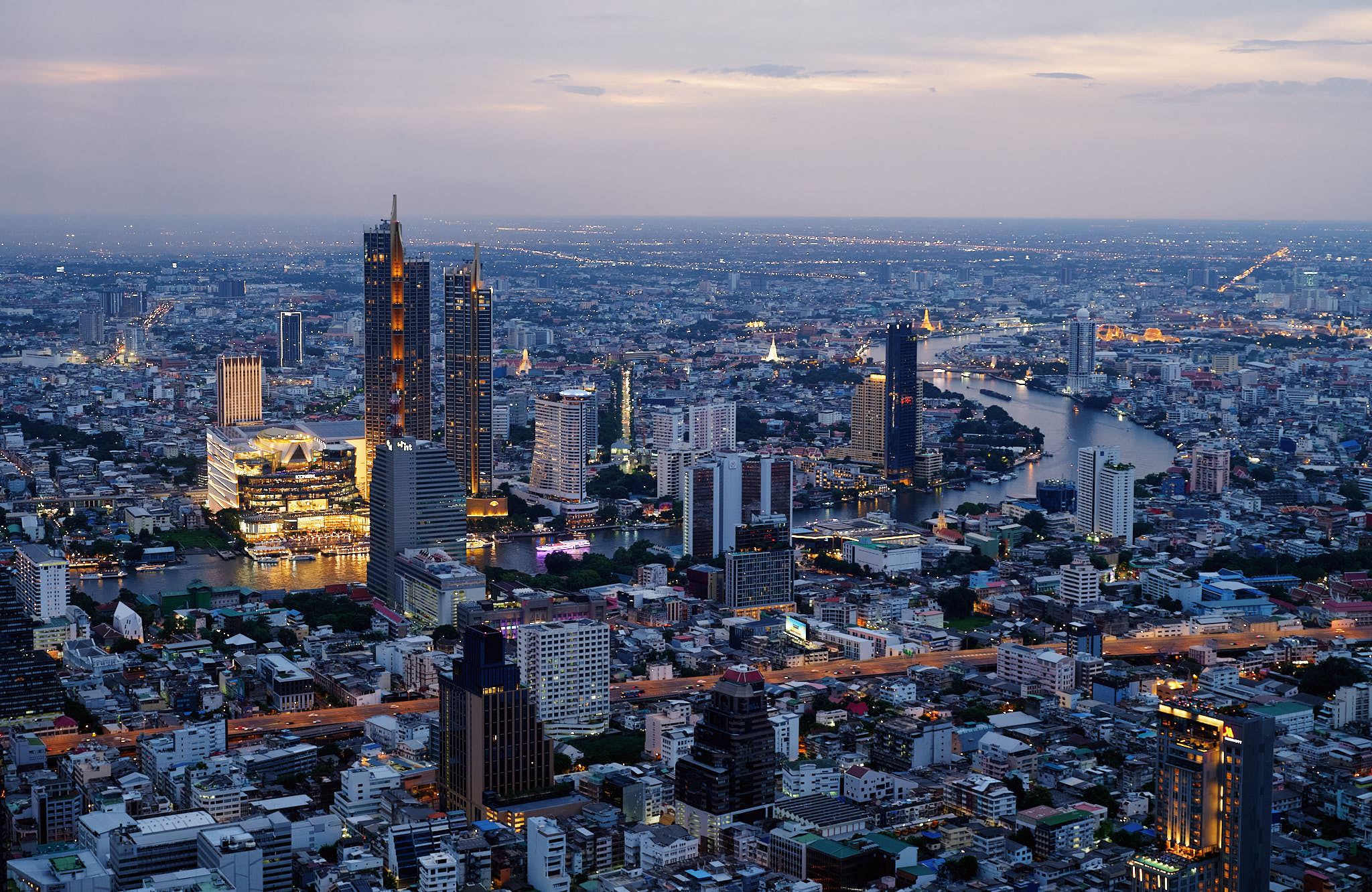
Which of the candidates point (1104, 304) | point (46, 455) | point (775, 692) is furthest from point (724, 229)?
point (775, 692)

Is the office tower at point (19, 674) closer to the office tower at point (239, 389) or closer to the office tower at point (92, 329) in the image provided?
the office tower at point (239, 389)

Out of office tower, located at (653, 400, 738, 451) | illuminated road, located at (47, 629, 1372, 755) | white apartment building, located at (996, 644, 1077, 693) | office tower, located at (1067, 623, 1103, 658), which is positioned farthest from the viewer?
office tower, located at (653, 400, 738, 451)

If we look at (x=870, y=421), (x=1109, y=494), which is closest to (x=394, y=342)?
(x=870, y=421)

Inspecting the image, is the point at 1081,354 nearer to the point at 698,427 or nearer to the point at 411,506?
the point at 698,427

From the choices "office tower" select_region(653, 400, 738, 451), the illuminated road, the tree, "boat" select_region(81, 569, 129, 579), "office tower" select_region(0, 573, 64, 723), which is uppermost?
"office tower" select_region(653, 400, 738, 451)

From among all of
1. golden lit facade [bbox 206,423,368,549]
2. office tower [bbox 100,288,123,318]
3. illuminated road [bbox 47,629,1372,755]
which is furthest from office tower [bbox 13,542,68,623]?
office tower [bbox 100,288,123,318]

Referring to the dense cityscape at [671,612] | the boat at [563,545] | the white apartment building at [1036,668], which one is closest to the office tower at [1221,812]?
the dense cityscape at [671,612]

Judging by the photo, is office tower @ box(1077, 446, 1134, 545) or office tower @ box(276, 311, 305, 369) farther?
office tower @ box(276, 311, 305, 369)

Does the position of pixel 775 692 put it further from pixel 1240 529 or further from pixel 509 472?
pixel 509 472

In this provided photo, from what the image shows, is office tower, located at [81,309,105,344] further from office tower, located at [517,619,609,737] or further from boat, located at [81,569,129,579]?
office tower, located at [517,619,609,737]
